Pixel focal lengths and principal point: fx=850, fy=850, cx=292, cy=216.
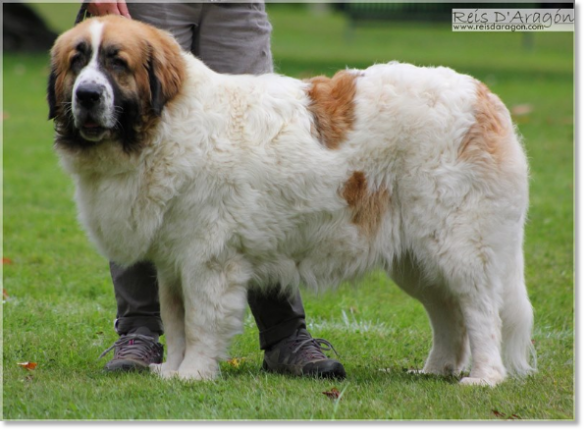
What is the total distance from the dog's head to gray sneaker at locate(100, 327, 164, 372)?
1281mm

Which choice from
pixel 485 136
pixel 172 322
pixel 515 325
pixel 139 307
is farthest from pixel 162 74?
pixel 515 325

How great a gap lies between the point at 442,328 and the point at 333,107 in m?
1.52

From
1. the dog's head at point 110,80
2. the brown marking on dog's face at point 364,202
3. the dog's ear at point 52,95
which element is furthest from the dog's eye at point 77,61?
the brown marking on dog's face at point 364,202

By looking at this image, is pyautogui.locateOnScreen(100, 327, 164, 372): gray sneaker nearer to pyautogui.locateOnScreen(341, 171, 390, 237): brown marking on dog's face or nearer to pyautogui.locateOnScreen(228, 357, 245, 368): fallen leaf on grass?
pyautogui.locateOnScreen(228, 357, 245, 368): fallen leaf on grass

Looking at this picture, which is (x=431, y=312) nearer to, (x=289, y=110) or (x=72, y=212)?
(x=289, y=110)

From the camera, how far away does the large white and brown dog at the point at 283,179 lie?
4.50 meters

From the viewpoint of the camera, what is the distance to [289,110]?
4637mm

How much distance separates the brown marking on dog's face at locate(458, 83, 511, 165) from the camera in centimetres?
461

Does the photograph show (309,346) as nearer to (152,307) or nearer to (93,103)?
(152,307)

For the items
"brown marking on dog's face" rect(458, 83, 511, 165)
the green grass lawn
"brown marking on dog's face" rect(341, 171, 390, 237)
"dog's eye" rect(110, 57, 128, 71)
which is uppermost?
"dog's eye" rect(110, 57, 128, 71)

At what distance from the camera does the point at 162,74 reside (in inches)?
177

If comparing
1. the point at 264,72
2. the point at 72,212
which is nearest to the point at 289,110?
the point at 264,72

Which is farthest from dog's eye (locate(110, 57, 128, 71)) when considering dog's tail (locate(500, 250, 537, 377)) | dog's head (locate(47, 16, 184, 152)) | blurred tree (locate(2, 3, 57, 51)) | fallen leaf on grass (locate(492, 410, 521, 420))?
blurred tree (locate(2, 3, 57, 51))

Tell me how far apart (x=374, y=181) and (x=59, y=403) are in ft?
6.54
